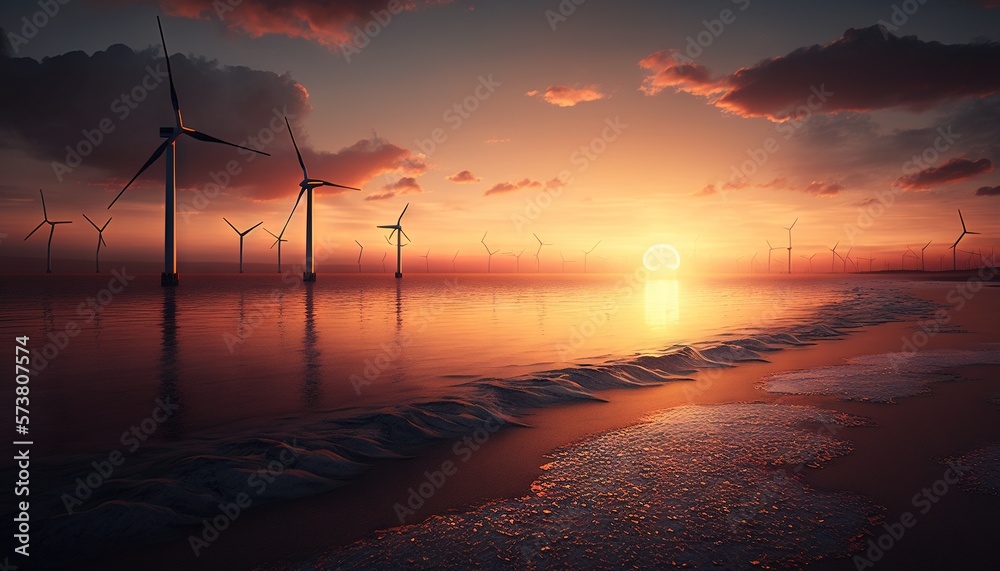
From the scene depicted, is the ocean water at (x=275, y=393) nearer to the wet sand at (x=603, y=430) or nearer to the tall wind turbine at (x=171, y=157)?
the wet sand at (x=603, y=430)

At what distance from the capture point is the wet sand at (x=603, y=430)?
463 cm

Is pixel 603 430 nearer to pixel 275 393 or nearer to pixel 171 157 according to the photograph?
pixel 275 393

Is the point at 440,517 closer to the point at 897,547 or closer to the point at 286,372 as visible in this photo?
the point at 897,547

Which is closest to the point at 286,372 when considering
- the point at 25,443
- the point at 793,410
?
the point at 25,443

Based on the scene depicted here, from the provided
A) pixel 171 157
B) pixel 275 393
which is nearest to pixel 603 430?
pixel 275 393

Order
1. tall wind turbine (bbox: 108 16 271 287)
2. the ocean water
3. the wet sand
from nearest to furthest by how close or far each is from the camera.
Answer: the wet sand < the ocean water < tall wind turbine (bbox: 108 16 271 287)

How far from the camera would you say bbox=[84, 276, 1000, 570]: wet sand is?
463 centimetres

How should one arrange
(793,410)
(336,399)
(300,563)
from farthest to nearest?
(336,399) < (793,410) < (300,563)

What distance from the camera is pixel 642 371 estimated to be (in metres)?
14.2

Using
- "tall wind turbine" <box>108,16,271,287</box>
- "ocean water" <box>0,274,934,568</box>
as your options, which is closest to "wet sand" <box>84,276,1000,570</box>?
"ocean water" <box>0,274,934,568</box>

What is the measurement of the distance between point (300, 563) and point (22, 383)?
1368 cm

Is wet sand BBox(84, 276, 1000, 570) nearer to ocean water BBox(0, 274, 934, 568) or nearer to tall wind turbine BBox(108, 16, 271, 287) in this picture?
ocean water BBox(0, 274, 934, 568)

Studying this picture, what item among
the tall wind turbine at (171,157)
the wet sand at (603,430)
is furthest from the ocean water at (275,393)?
the tall wind turbine at (171,157)

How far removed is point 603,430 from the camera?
8617 mm
